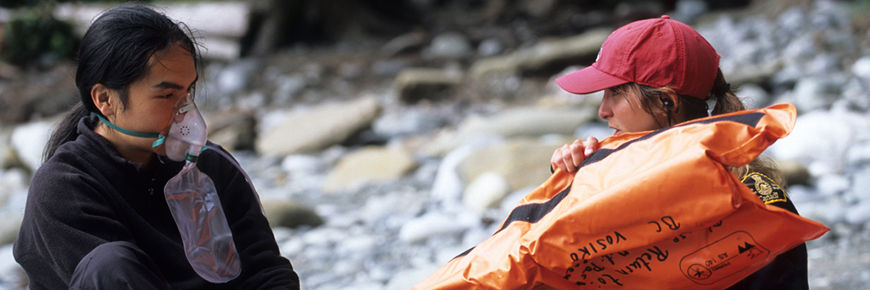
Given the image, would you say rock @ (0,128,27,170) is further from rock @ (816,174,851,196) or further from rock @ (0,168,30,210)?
rock @ (816,174,851,196)

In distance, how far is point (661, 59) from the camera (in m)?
1.47

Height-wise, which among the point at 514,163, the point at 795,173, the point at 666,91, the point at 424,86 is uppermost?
the point at 424,86

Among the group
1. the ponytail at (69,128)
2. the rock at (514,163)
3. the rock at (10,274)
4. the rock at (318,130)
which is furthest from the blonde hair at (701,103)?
the rock at (318,130)

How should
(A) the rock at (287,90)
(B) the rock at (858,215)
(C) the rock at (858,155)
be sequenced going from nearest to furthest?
1. (B) the rock at (858,215)
2. (C) the rock at (858,155)
3. (A) the rock at (287,90)

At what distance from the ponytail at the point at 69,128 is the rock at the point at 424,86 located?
6.57 meters

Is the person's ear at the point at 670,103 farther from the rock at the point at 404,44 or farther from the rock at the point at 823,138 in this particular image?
the rock at the point at 404,44

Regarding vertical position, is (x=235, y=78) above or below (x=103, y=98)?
above

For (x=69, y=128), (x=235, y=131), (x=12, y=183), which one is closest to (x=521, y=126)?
(x=235, y=131)

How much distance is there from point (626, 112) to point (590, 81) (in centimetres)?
11

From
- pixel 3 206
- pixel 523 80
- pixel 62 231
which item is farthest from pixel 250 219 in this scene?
pixel 523 80

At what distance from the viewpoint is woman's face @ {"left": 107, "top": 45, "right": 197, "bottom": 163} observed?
1.44 metres

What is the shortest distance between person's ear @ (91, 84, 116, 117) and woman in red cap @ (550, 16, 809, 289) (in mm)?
962

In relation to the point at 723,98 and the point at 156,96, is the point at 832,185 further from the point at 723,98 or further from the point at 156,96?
the point at 156,96

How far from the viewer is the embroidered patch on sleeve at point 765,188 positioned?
145 centimetres
